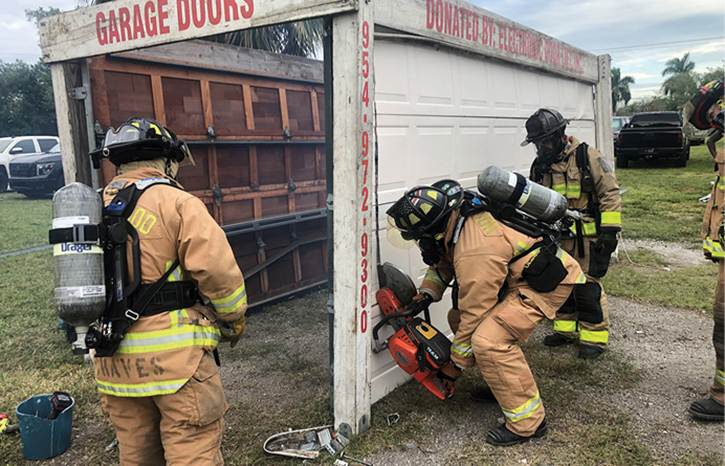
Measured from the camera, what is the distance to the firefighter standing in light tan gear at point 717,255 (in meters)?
3.37

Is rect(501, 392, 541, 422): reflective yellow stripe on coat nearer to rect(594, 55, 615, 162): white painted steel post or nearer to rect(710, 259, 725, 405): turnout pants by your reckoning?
rect(710, 259, 725, 405): turnout pants

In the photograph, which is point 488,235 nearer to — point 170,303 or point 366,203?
point 366,203

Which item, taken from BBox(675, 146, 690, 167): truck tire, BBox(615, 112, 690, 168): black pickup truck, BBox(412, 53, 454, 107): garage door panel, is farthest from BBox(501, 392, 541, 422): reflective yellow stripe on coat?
BBox(675, 146, 690, 167): truck tire

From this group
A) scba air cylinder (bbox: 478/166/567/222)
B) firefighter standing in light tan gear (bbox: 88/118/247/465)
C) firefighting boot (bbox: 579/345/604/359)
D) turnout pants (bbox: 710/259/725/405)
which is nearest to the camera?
firefighter standing in light tan gear (bbox: 88/118/247/465)

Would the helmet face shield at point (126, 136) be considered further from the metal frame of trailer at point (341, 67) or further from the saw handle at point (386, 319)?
the saw handle at point (386, 319)

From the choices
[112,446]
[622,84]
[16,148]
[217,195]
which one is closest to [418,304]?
[112,446]

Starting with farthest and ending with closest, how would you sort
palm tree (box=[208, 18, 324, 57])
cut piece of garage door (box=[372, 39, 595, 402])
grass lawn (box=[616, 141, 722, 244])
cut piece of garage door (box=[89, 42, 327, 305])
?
palm tree (box=[208, 18, 324, 57]) → grass lawn (box=[616, 141, 722, 244]) → cut piece of garage door (box=[89, 42, 327, 305]) → cut piece of garage door (box=[372, 39, 595, 402])

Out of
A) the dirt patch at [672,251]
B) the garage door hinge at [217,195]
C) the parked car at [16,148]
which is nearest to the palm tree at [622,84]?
the dirt patch at [672,251]

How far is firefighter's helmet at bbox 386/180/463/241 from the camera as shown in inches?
123

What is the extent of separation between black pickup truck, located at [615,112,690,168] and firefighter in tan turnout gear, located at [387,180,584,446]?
58.4 feet

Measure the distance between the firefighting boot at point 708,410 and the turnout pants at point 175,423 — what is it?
324 cm

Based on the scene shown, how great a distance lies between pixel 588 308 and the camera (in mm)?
4473

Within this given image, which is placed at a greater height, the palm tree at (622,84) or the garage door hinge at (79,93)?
the palm tree at (622,84)

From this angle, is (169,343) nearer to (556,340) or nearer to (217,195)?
(217,195)
